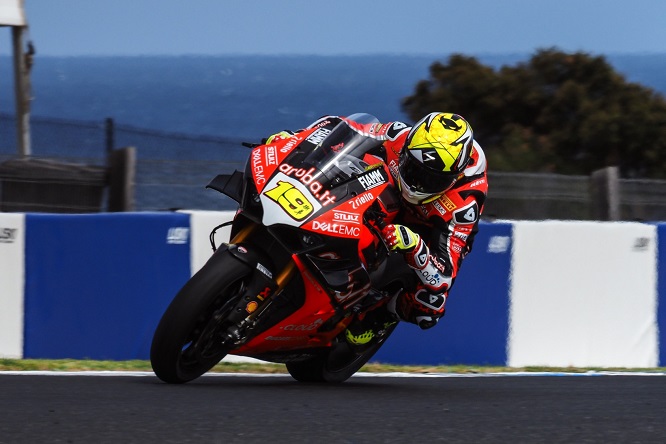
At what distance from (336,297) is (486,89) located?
679 inches

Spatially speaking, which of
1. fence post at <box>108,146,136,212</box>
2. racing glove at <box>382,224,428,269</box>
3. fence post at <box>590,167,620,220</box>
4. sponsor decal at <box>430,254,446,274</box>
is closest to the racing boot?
sponsor decal at <box>430,254,446,274</box>

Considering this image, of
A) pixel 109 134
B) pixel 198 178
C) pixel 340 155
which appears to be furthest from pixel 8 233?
pixel 340 155

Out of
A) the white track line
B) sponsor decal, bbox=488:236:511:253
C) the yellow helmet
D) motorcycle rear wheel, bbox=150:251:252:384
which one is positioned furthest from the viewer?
sponsor decal, bbox=488:236:511:253

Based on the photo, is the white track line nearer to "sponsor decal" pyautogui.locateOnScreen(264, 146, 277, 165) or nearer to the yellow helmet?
"sponsor decal" pyautogui.locateOnScreen(264, 146, 277, 165)

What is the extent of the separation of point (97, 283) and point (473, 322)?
257 cm

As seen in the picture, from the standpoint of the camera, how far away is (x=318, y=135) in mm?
6332

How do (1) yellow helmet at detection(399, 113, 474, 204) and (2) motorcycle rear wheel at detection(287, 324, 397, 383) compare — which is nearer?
(1) yellow helmet at detection(399, 113, 474, 204)

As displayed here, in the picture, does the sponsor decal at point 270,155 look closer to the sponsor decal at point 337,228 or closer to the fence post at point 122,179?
the sponsor decal at point 337,228

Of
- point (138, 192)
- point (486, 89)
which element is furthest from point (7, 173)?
point (486, 89)

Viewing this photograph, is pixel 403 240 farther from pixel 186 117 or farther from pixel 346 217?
pixel 186 117

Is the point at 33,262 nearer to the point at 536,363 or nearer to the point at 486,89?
the point at 536,363

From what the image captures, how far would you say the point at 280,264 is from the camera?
596 cm

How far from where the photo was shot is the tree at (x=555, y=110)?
68.9ft

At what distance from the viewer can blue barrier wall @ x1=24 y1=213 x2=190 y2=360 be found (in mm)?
8117
